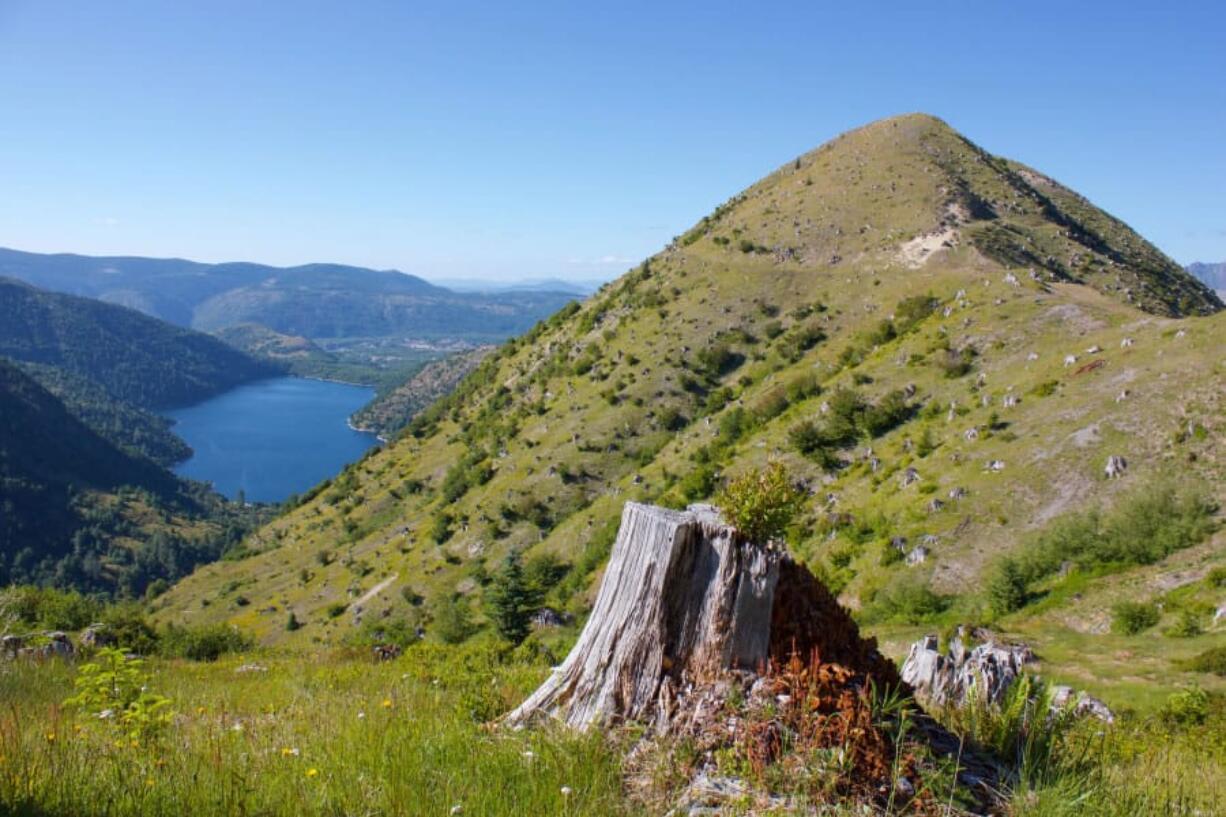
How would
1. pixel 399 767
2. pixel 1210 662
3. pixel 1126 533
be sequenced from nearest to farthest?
pixel 399 767, pixel 1210 662, pixel 1126 533

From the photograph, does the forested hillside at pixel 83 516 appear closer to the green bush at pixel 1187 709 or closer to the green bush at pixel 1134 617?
the green bush at pixel 1134 617

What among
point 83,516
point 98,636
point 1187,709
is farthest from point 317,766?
point 83,516

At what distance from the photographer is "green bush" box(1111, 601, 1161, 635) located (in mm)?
A: 17438

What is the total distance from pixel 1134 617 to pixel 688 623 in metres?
18.3

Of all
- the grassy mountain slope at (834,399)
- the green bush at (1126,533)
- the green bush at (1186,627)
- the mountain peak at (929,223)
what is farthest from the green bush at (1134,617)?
the mountain peak at (929,223)

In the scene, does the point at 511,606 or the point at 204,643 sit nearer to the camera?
the point at 204,643

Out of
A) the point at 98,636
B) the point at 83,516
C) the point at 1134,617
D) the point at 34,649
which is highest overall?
the point at 1134,617

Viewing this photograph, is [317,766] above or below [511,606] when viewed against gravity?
above

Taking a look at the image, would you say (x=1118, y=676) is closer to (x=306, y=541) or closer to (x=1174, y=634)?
(x=1174, y=634)

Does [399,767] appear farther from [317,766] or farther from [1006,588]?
[1006,588]

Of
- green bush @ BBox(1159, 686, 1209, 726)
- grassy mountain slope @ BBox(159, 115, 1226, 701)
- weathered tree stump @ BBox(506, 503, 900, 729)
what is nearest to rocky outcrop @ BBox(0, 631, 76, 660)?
weathered tree stump @ BBox(506, 503, 900, 729)

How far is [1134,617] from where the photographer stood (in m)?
17.6

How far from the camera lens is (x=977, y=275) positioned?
48.3 metres

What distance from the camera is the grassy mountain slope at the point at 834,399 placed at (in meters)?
25.3
